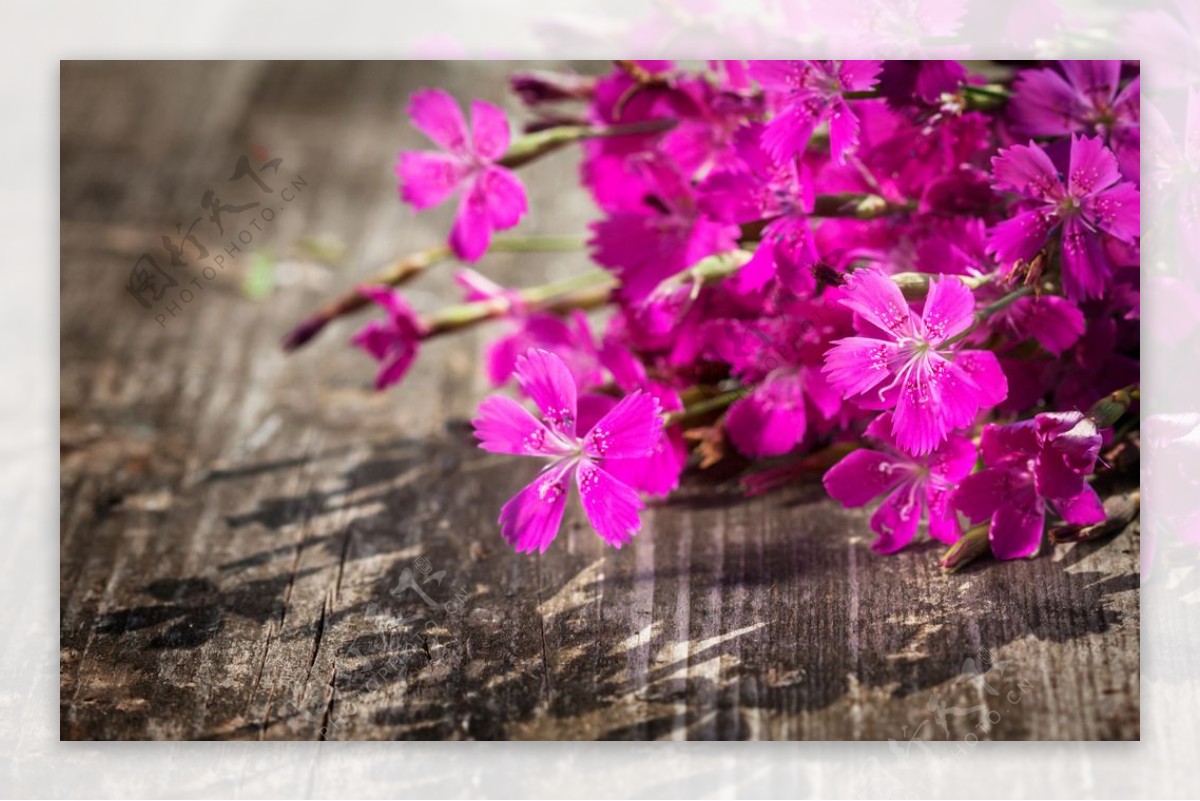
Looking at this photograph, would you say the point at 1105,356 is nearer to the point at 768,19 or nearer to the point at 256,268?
the point at 768,19

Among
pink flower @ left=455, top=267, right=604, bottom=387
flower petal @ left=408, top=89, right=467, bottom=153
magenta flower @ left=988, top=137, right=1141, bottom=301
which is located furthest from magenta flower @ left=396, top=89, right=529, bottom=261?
magenta flower @ left=988, top=137, right=1141, bottom=301

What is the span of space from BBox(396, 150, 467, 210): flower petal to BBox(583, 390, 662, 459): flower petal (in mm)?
226

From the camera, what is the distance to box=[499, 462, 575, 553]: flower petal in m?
0.85

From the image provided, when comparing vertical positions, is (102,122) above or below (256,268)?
above

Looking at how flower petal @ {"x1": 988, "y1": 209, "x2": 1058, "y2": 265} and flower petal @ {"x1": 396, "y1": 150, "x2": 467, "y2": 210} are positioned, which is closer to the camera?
flower petal @ {"x1": 988, "y1": 209, "x2": 1058, "y2": 265}

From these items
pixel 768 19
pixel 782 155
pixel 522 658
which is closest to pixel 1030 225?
pixel 782 155

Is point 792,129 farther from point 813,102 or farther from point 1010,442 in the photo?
point 1010,442

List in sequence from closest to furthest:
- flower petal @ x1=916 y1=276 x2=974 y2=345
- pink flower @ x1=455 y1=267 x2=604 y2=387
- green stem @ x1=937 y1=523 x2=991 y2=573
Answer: flower petal @ x1=916 y1=276 x2=974 y2=345
green stem @ x1=937 y1=523 x2=991 y2=573
pink flower @ x1=455 y1=267 x2=604 y2=387

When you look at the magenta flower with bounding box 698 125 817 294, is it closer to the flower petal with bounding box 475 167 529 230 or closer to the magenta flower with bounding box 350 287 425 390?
the flower petal with bounding box 475 167 529 230

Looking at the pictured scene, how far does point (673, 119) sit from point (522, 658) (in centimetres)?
40

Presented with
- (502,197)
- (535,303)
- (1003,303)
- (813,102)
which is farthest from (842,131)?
(535,303)

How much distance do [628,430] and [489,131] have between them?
0.81ft

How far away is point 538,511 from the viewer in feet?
2.81

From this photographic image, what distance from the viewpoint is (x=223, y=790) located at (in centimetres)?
80
